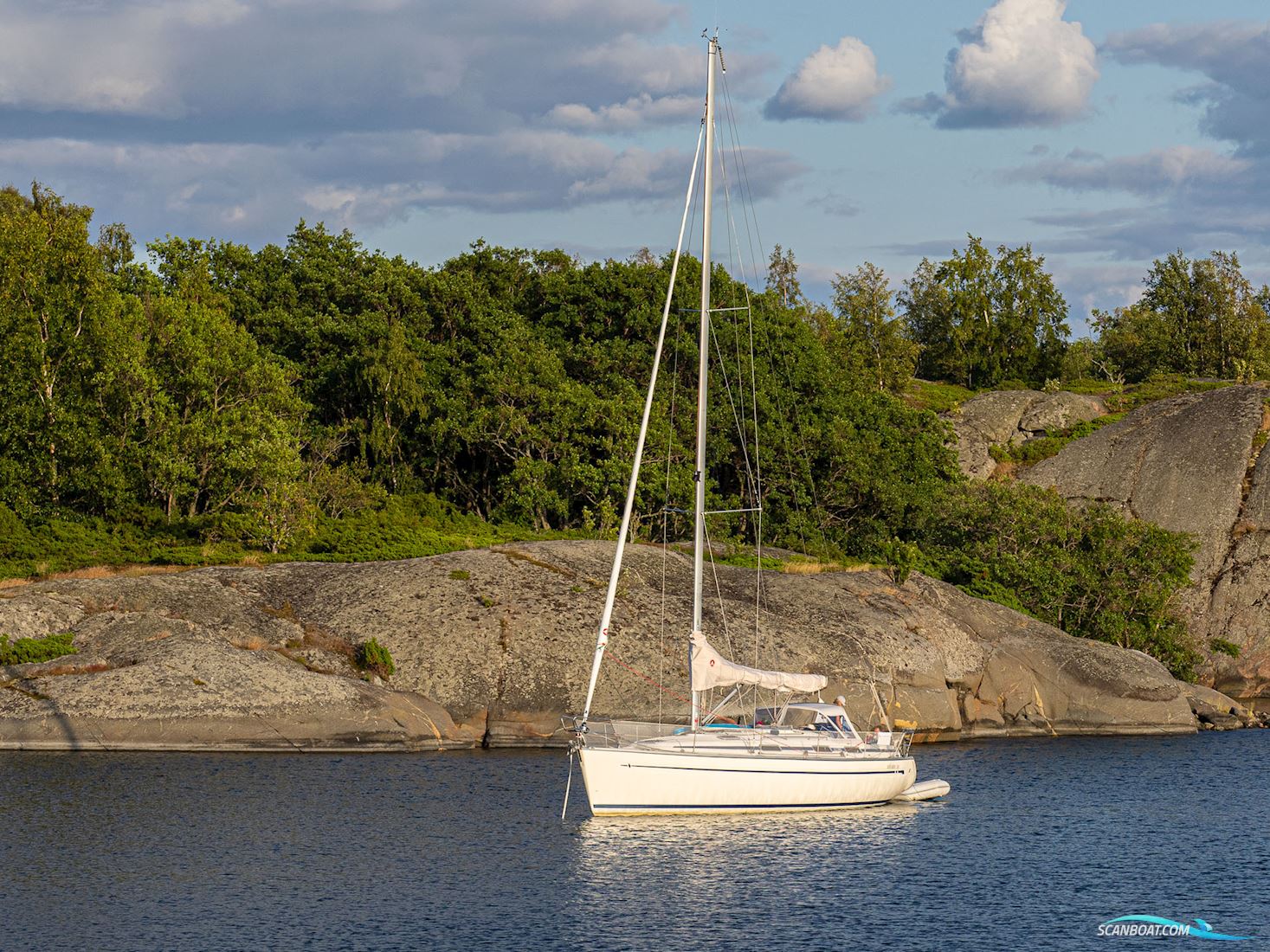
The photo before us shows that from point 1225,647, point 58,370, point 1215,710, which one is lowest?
point 1215,710

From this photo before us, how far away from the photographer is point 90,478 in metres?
67.2

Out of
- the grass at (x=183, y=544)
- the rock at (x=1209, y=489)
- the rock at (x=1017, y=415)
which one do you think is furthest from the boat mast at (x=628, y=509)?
the rock at (x=1017, y=415)

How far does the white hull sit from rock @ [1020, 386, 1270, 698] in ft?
156

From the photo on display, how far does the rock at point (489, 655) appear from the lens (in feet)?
171

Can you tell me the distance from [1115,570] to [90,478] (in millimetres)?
52777

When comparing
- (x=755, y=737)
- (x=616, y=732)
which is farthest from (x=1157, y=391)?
(x=616, y=732)

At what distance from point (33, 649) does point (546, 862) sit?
1063 inches

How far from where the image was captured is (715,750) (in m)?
40.4

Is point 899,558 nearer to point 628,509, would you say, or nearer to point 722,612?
point 722,612

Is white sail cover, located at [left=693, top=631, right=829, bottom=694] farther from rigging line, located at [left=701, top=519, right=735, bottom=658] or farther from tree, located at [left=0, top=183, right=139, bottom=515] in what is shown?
tree, located at [left=0, top=183, right=139, bottom=515]

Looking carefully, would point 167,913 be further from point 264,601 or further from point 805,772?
point 264,601

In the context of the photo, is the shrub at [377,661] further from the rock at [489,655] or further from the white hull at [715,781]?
the white hull at [715,781]

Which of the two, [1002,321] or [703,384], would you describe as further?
[1002,321]

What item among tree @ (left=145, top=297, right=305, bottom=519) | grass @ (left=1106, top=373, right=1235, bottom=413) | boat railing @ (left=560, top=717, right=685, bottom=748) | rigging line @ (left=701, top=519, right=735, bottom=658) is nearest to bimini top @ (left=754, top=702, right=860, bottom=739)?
boat railing @ (left=560, top=717, right=685, bottom=748)
